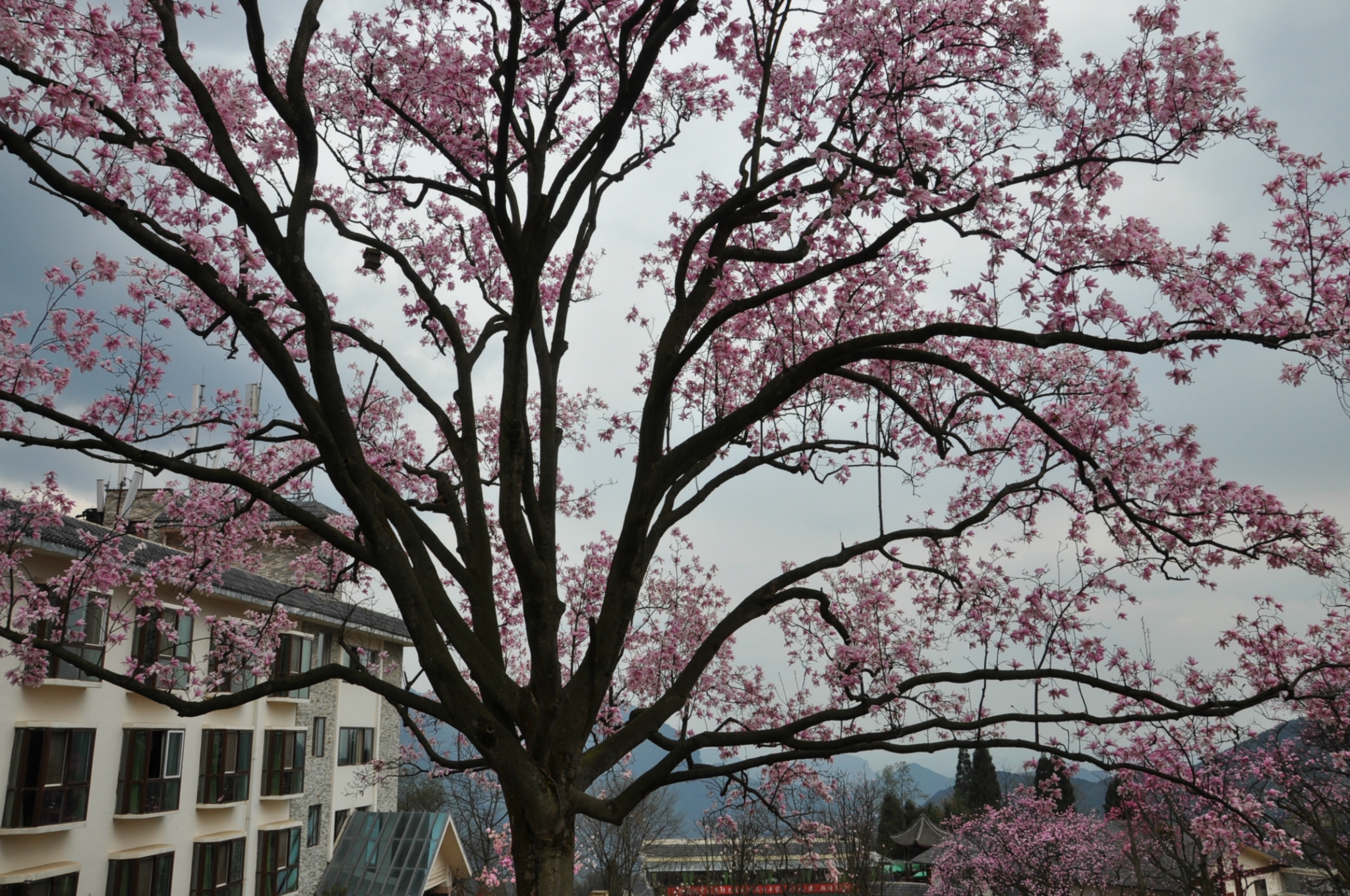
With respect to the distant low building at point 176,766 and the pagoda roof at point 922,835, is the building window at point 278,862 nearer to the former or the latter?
the distant low building at point 176,766

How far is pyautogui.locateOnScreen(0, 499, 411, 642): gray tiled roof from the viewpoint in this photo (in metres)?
13.3

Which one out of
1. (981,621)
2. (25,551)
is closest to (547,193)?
(981,621)

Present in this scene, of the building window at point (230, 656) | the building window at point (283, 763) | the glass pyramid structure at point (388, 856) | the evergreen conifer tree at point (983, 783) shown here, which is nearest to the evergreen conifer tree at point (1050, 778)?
the building window at point (230, 656)

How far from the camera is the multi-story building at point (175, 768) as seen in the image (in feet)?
46.7

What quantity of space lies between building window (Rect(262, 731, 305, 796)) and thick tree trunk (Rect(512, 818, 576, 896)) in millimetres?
18409

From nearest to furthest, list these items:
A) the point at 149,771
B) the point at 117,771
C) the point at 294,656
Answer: the point at 117,771 → the point at 149,771 → the point at 294,656

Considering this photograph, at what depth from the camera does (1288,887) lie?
91.4ft

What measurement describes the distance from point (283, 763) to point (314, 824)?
10.8 ft

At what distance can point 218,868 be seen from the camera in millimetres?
18672

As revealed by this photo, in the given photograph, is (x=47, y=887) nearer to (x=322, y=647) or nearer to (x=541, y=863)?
(x=322, y=647)

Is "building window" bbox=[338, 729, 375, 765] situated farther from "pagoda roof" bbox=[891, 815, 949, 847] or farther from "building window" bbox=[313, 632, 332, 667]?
"pagoda roof" bbox=[891, 815, 949, 847]

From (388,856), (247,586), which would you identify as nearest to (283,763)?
(388,856)

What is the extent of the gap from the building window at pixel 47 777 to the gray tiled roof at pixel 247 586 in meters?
3.16

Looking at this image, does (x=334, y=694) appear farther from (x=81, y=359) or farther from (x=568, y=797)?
(x=568, y=797)
